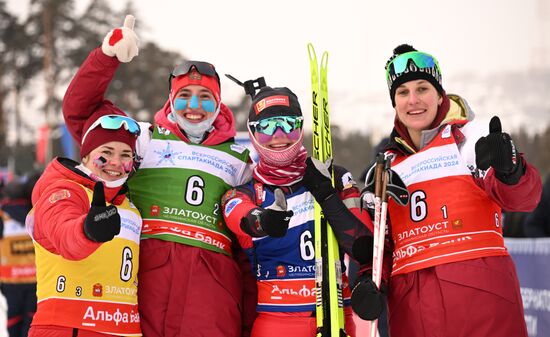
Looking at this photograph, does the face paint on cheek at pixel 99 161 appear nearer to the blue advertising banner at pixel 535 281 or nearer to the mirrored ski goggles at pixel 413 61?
the mirrored ski goggles at pixel 413 61

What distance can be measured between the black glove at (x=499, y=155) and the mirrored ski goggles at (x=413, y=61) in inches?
29.7

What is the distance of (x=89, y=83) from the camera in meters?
4.38

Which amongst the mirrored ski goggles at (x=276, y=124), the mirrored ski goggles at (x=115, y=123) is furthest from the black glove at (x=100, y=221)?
the mirrored ski goggles at (x=276, y=124)

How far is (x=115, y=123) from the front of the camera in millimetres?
4117

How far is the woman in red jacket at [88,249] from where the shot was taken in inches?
149

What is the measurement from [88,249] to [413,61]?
214 cm

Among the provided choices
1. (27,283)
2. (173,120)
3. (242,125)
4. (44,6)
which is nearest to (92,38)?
(44,6)

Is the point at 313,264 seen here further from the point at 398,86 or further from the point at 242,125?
the point at 242,125

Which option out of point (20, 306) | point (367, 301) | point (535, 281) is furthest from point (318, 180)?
point (20, 306)

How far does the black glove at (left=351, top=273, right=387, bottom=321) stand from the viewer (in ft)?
12.1

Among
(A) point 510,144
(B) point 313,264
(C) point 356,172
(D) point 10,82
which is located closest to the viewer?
(A) point 510,144

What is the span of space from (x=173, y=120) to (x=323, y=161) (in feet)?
3.52

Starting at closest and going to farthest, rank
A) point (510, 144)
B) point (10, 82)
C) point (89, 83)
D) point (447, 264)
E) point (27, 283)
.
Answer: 1. point (510, 144)
2. point (447, 264)
3. point (89, 83)
4. point (27, 283)
5. point (10, 82)

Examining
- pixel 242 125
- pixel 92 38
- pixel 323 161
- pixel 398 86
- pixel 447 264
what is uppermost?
pixel 92 38
